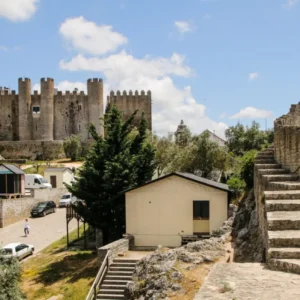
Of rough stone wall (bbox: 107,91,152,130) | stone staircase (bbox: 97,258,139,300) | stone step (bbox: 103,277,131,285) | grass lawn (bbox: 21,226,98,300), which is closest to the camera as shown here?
stone staircase (bbox: 97,258,139,300)

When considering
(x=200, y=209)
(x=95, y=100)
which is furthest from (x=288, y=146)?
(x=95, y=100)

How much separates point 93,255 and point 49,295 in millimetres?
4706

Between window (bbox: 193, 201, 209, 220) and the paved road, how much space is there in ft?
30.5

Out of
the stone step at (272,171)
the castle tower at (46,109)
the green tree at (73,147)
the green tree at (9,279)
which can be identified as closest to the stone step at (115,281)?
the green tree at (9,279)

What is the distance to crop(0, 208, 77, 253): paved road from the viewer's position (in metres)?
27.1

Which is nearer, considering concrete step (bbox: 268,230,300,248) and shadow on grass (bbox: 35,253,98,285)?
concrete step (bbox: 268,230,300,248)

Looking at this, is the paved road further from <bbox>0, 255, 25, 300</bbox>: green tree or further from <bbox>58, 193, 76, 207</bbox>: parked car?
<bbox>0, 255, 25, 300</bbox>: green tree

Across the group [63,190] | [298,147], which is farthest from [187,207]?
[63,190]

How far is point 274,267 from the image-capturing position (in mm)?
7832

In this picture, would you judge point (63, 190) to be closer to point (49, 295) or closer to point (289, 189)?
point (49, 295)

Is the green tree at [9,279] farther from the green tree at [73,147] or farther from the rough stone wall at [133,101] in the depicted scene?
the rough stone wall at [133,101]

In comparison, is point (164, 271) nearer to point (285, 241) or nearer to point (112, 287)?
point (285, 241)

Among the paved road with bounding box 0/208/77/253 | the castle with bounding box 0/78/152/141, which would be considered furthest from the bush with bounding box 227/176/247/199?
the castle with bounding box 0/78/152/141

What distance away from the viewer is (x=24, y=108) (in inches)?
2781
